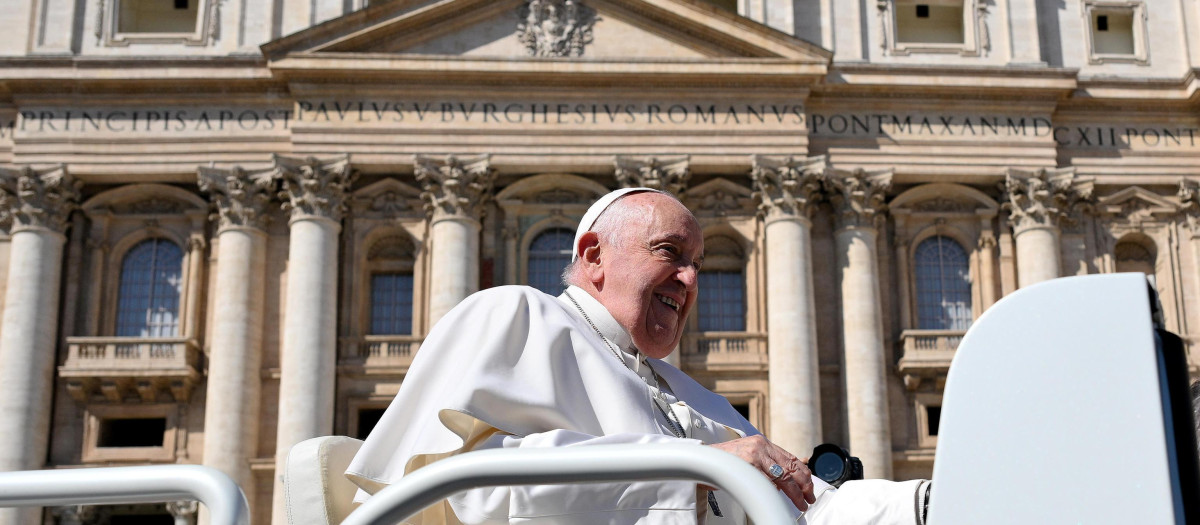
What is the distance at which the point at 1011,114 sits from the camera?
25.7 m

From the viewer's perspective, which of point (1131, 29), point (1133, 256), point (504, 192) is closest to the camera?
point (504, 192)

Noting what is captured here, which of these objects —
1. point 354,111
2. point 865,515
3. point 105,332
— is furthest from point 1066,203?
point 865,515

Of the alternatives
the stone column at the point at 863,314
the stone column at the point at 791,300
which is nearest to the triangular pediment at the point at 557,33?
the stone column at the point at 791,300

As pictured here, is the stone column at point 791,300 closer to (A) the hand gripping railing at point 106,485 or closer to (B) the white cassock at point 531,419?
(B) the white cassock at point 531,419

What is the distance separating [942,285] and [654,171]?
5856 millimetres

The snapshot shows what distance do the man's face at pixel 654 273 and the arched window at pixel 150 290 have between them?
854 inches

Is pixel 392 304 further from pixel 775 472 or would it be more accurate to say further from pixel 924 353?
pixel 775 472

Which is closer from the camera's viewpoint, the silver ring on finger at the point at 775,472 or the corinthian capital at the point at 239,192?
the silver ring on finger at the point at 775,472

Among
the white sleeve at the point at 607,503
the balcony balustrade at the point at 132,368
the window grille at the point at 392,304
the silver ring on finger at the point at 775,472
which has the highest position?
the window grille at the point at 392,304

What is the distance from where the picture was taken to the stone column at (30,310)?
23.7 meters

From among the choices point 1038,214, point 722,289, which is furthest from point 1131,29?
point 722,289

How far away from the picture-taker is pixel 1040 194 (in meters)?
24.9

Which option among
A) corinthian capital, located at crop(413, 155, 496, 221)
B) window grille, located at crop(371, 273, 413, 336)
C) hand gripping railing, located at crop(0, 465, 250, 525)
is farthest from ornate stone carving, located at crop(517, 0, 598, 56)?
hand gripping railing, located at crop(0, 465, 250, 525)

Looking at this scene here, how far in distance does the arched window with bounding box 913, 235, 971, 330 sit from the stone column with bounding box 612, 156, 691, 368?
187 inches
